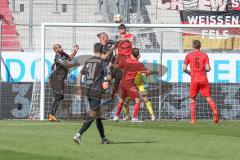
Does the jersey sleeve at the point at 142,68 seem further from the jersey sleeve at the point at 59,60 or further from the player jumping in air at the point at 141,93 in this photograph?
the jersey sleeve at the point at 59,60

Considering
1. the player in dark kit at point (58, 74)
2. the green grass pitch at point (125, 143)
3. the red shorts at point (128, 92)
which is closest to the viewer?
the green grass pitch at point (125, 143)

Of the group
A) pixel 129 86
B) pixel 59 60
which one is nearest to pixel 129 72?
pixel 129 86

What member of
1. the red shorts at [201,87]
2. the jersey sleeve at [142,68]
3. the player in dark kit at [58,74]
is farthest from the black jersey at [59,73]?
the red shorts at [201,87]

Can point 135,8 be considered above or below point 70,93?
above

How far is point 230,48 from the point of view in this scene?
25031mm

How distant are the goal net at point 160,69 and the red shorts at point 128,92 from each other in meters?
1.43

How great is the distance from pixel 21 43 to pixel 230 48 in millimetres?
7251

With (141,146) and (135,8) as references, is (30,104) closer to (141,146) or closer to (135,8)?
(135,8)

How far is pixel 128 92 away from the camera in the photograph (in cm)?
2178

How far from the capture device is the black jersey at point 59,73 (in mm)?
22266

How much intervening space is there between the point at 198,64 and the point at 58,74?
13.3 ft

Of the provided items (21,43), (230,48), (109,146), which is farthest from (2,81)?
(109,146)

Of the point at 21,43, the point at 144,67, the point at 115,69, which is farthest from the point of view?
the point at 21,43

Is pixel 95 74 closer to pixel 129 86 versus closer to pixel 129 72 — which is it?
pixel 129 86
